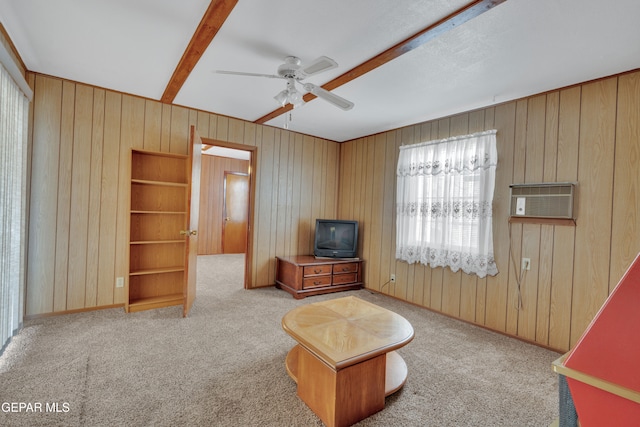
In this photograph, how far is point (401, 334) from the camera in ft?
5.88

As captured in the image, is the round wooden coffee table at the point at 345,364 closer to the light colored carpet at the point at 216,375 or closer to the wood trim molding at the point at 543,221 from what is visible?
the light colored carpet at the point at 216,375

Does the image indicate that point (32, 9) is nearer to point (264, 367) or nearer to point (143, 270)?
point (143, 270)

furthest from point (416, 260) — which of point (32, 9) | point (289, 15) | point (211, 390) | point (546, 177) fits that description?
point (32, 9)

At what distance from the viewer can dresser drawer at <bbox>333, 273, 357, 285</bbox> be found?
4137mm

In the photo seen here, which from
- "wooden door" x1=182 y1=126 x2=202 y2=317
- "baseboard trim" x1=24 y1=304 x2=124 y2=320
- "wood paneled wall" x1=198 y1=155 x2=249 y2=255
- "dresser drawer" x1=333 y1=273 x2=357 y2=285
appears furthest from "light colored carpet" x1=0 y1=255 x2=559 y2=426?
"wood paneled wall" x1=198 y1=155 x2=249 y2=255

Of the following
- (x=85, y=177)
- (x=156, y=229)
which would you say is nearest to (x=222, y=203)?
(x=156, y=229)

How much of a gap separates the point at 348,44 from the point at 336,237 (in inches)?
110

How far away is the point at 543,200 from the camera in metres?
2.60

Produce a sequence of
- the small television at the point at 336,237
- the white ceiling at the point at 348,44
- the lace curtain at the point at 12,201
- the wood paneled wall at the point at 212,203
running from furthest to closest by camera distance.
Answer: the wood paneled wall at the point at 212,203
the small television at the point at 336,237
the lace curtain at the point at 12,201
the white ceiling at the point at 348,44

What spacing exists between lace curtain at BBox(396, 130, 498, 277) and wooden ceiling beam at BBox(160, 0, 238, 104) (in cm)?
263

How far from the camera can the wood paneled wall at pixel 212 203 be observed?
6.69 meters

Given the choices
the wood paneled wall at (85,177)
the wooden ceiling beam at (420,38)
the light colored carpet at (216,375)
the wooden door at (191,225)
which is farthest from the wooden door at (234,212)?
the wooden ceiling beam at (420,38)

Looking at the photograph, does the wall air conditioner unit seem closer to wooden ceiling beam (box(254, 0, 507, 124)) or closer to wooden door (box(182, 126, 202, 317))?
wooden ceiling beam (box(254, 0, 507, 124))

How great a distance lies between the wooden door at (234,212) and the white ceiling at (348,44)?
4.12 meters
